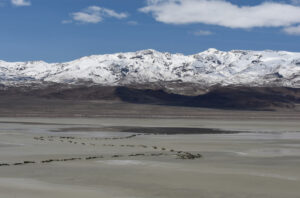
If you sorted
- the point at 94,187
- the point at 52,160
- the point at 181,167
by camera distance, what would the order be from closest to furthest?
1. the point at 94,187
2. the point at 181,167
3. the point at 52,160

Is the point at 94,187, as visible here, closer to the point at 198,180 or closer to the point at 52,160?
the point at 198,180

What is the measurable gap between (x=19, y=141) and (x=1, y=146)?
5193mm

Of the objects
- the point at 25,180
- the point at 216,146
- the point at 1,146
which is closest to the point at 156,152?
the point at 216,146

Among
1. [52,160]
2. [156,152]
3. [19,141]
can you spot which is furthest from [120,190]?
[19,141]

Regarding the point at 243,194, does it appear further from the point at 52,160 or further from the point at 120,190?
the point at 52,160

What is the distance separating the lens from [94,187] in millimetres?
24891

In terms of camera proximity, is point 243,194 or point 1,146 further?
point 1,146

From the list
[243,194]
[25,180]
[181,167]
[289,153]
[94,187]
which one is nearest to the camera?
[243,194]

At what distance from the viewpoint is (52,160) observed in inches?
1378

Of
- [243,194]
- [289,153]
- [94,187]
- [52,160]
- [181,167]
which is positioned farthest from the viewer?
[289,153]

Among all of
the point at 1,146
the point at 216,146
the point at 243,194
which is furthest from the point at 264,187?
the point at 1,146

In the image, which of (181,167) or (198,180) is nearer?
(198,180)

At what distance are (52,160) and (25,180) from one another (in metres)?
8.38

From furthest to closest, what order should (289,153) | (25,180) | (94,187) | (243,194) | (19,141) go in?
1. (19,141)
2. (289,153)
3. (25,180)
4. (94,187)
5. (243,194)
